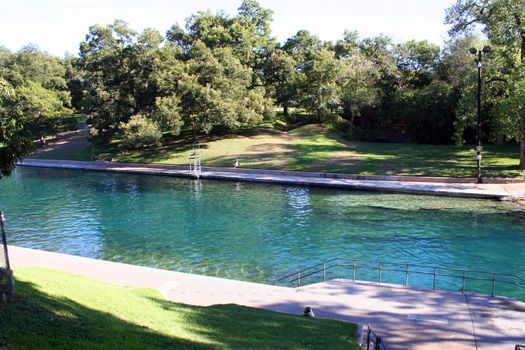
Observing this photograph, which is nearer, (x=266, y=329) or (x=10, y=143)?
(x=10, y=143)

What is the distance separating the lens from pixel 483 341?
9875mm

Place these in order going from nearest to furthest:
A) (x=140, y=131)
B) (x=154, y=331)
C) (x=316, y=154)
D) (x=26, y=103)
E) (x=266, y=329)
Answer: (x=154, y=331) → (x=266, y=329) → (x=316, y=154) → (x=140, y=131) → (x=26, y=103)

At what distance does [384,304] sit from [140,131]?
37.4 metres

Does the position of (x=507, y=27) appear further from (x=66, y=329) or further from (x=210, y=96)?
(x=66, y=329)

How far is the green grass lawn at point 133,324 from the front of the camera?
22.7 feet

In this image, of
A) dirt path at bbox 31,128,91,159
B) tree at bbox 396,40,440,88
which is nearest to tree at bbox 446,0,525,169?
tree at bbox 396,40,440,88

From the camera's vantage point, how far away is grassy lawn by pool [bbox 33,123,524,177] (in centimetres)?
3583

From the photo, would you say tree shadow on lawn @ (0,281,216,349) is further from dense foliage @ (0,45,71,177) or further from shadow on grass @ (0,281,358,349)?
dense foliage @ (0,45,71,177)

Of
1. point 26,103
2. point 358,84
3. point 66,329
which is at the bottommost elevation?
point 66,329

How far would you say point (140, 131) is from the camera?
45.1 meters

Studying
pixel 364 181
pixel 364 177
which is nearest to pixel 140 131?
pixel 364 177

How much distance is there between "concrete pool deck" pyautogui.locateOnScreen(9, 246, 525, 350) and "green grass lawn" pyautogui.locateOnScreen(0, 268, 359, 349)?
48.9 inches

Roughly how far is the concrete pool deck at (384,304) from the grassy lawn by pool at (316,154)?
22891mm

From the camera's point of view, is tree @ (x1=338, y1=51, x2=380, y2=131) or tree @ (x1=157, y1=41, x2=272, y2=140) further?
tree @ (x1=338, y1=51, x2=380, y2=131)
